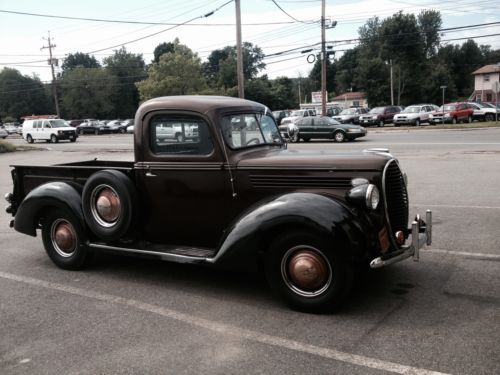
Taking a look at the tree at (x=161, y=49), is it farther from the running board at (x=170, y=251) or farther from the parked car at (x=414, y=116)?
the running board at (x=170, y=251)

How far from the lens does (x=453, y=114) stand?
3366cm

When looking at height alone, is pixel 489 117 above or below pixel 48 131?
below

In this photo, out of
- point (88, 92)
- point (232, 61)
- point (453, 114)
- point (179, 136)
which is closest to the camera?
point (179, 136)

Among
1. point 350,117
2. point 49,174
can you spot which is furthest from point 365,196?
point 350,117

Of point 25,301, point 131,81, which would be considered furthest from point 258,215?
point 131,81

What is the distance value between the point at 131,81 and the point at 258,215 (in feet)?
264

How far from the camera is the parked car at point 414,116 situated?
34812 mm

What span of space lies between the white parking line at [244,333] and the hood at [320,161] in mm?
1473

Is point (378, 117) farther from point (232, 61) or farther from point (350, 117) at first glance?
point (232, 61)

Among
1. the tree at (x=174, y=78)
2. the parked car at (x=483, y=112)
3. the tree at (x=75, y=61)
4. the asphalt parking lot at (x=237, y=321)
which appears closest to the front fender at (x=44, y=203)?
the asphalt parking lot at (x=237, y=321)

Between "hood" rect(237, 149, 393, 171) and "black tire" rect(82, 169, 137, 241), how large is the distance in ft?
3.92

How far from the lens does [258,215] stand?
4.25m

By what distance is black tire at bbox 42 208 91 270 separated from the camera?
5.44 metres

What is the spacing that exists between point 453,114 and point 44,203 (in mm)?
32828
